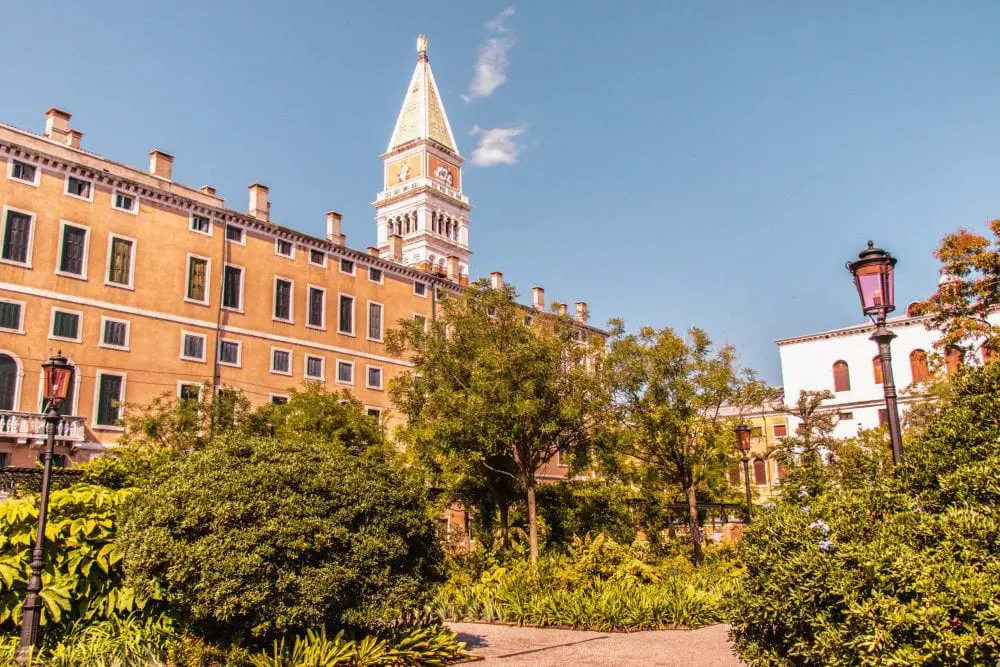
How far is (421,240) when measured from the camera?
286ft

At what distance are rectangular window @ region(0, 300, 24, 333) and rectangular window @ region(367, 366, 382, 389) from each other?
17.6 meters

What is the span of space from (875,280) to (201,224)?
33729mm

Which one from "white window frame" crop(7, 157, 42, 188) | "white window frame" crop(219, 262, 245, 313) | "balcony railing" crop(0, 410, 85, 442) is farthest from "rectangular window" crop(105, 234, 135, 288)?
"balcony railing" crop(0, 410, 85, 442)

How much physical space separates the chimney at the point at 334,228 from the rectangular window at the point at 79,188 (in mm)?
12951

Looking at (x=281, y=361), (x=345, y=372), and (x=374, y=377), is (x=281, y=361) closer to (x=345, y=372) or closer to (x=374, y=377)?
(x=345, y=372)

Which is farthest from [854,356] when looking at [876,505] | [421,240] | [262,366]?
[876,505]

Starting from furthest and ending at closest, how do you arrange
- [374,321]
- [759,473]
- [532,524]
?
[759,473]
[374,321]
[532,524]

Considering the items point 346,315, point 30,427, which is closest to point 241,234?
point 346,315

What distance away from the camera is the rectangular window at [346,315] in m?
42.5

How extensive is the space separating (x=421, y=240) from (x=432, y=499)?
65.2m

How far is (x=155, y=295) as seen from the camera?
34.7 meters

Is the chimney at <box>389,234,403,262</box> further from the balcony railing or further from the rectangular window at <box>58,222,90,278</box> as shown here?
the balcony railing

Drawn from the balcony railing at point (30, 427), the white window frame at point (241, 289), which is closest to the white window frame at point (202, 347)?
the white window frame at point (241, 289)

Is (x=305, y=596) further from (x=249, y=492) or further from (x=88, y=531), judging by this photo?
(x=88, y=531)
